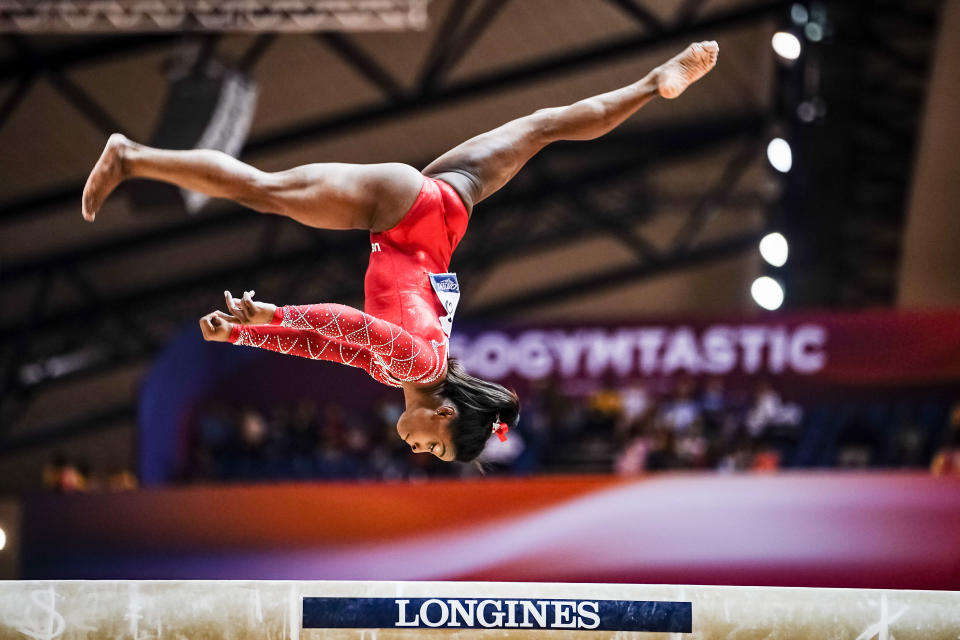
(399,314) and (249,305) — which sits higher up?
(399,314)

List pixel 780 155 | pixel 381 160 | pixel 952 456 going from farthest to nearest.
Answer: pixel 381 160, pixel 780 155, pixel 952 456

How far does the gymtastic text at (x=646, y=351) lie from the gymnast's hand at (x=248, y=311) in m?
5.81

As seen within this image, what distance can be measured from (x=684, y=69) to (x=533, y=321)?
6.49 metres

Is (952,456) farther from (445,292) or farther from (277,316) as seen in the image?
(277,316)

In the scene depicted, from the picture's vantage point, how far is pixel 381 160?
39.7 ft

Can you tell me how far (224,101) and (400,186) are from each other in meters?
4.31

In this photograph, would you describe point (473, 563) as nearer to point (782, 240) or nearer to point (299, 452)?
point (299, 452)

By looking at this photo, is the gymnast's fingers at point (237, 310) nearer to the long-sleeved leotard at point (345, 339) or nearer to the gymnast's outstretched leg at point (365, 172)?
the long-sleeved leotard at point (345, 339)

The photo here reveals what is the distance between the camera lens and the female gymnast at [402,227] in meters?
3.51

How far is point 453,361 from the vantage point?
13.4ft

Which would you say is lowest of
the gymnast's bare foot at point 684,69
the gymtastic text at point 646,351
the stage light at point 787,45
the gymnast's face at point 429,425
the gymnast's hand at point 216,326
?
the gymnast's face at point 429,425

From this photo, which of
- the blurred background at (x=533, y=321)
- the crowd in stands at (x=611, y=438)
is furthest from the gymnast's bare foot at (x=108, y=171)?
the crowd in stands at (x=611, y=438)

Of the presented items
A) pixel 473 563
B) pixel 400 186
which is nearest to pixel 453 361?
pixel 400 186

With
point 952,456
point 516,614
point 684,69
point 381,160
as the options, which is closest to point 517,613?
point 516,614
